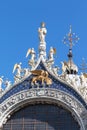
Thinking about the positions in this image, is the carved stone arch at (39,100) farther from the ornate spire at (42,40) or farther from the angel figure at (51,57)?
the ornate spire at (42,40)

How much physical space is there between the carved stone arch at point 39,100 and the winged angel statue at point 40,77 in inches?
8.2

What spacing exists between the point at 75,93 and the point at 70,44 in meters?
4.08

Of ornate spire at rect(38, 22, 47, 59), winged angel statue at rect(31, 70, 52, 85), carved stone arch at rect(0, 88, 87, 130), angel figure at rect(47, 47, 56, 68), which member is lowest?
carved stone arch at rect(0, 88, 87, 130)

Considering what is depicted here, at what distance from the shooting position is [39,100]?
46.3ft

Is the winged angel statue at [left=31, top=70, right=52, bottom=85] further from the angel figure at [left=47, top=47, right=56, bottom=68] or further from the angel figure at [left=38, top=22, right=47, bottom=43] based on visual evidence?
the angel figure at [left=38, top=22, right=47, bottom=43]

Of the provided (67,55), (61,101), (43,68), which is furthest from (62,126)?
(67,55)

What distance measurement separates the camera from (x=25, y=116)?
14211 millimetres

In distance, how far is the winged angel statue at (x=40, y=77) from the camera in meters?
14.2

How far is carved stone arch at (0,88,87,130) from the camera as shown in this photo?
1388 centimetres

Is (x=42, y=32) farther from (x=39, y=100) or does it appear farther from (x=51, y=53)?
(x=39, y=100)

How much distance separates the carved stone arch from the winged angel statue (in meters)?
0.21

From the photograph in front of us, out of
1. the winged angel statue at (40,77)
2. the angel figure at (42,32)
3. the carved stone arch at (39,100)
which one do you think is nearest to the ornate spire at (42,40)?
the angel figure at (42,32)

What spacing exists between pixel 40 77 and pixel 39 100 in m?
0.57

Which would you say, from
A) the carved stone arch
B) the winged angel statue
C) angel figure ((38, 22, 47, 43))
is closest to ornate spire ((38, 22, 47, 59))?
angel figure ((38, 22, 47, 43))
